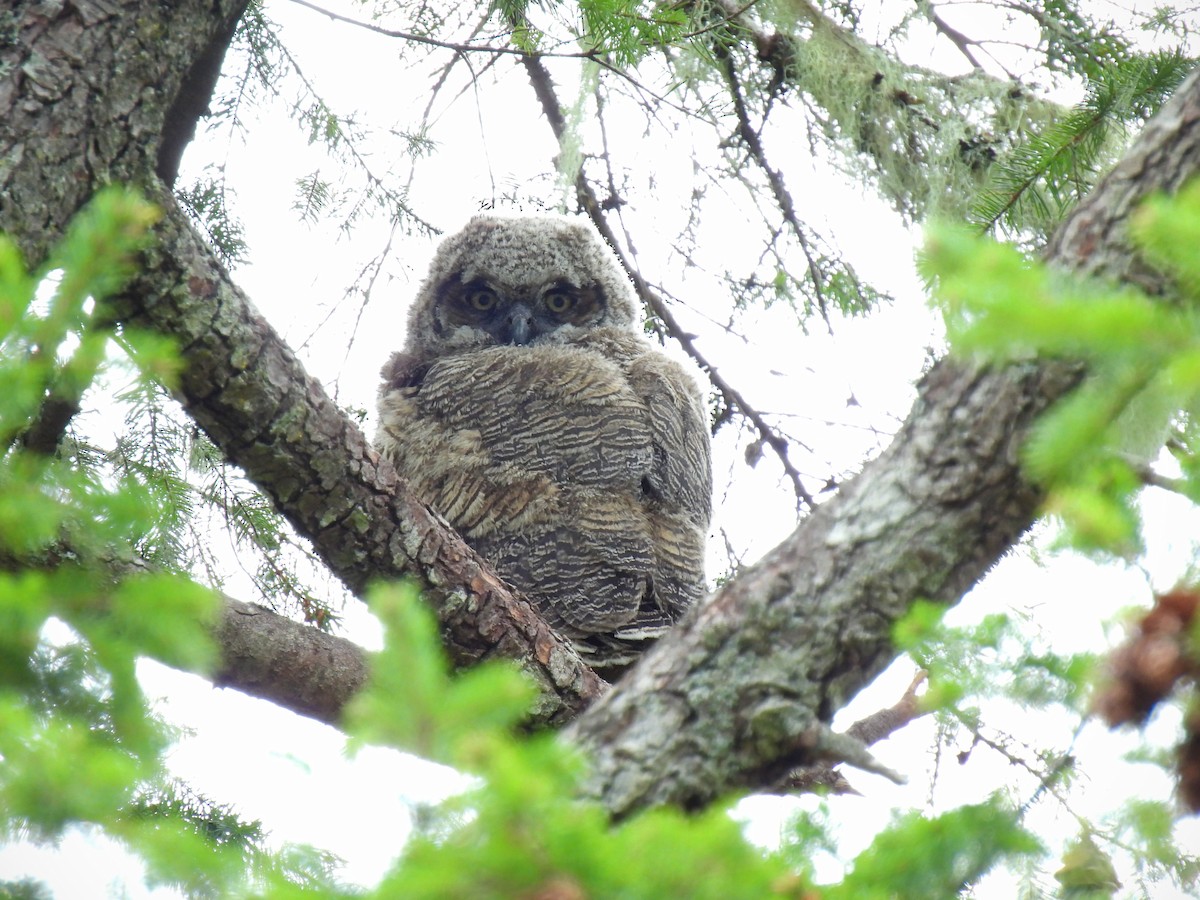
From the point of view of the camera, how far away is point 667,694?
4.66ft

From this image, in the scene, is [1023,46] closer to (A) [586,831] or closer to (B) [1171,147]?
(B) [1171,147]

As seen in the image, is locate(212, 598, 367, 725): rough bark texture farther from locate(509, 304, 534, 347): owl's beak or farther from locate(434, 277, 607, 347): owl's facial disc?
locate(434, 277, 607, 347): owl's facial disc

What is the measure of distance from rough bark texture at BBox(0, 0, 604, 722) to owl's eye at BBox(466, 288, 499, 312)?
185 centimetres

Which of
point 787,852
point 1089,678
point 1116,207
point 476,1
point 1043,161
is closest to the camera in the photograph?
point 1089,678

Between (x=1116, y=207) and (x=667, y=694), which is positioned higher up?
(x=1116, y=207)

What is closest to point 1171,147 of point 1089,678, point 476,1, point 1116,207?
point 1116,207

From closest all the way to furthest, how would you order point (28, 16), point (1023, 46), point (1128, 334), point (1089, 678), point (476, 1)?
point (1128, 334), point (1089, 678), point (28, 16), point (1023, 46), point (476, 1)

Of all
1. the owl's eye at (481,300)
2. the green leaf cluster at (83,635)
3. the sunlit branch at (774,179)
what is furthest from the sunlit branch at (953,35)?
the green leaf cluster at (83,635)

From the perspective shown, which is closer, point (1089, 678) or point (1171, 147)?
point (1089, 678)

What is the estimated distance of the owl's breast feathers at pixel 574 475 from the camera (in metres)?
3.27

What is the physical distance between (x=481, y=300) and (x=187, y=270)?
2231 mm

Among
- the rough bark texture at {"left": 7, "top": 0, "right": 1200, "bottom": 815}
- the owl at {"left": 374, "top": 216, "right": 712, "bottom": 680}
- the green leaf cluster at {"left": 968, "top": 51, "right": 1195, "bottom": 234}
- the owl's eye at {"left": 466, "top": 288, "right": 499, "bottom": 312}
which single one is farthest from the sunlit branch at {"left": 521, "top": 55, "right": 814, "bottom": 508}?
the rough bark texture at {"left": 7, "top": 0, "right": 1200, "bottom": 815}

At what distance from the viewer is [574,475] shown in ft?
11.2

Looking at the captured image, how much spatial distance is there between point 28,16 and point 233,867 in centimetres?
189
